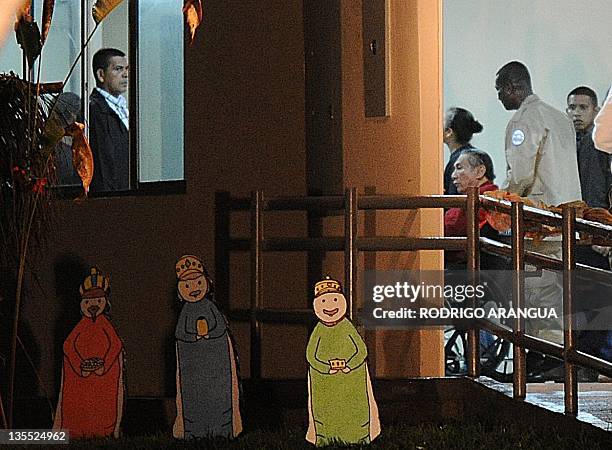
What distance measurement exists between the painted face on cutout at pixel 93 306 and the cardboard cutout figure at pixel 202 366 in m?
0.41

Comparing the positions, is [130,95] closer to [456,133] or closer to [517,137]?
[456,133]

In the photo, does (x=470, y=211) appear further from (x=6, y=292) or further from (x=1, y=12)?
(x=1, y=12)

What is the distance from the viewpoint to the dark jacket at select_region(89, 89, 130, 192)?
655 centimetres

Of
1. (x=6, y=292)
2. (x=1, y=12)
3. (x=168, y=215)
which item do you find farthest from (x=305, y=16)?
(x=1, y=12)

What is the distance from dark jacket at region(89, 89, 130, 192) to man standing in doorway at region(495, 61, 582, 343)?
280 cm

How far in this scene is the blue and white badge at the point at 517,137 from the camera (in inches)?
306

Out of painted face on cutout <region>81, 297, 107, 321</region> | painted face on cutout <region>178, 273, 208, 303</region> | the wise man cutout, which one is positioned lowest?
the wise man cutout

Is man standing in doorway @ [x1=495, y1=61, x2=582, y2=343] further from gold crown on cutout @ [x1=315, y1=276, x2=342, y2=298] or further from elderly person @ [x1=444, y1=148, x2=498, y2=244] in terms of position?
gold crown on cutout @ [x1=315, y1=276, x2=342, y2=298]

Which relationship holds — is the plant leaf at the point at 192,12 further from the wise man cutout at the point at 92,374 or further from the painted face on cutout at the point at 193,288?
Answer: the wise man cutout at the point at 92,374

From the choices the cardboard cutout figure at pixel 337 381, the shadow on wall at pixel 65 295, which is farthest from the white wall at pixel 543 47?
the cardboard cutout figure at pixel 337 381

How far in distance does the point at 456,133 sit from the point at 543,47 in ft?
2.90

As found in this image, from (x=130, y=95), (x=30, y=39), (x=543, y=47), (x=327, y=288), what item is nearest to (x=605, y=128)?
(x=327, y=288)

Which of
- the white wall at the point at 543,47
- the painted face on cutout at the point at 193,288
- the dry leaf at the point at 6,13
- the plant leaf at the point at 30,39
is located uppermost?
the white wall at the point at 543,47

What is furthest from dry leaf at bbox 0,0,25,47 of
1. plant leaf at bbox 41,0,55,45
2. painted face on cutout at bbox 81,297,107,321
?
painted face on cutout at bbox 81,297,107,321
